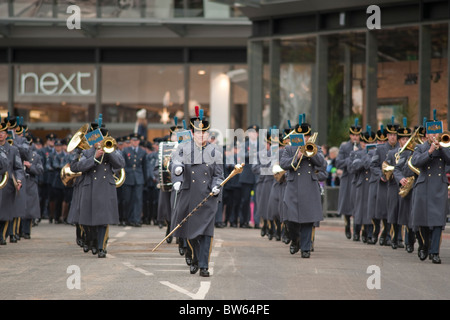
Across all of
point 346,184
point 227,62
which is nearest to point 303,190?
point 346,184

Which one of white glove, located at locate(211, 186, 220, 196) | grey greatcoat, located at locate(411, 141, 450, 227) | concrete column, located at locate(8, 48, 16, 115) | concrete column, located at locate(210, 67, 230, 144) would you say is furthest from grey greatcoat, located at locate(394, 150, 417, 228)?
concrete column, located at locate(8, 48, 16, 115)

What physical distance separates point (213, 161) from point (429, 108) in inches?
539

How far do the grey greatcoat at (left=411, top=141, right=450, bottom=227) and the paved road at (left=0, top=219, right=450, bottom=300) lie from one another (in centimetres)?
69

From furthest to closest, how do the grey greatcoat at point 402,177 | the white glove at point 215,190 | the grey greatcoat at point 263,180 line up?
the grey greatcoat at point 263,180 → the grey greatcoat at point 402,177 → the white glove at point 215,190

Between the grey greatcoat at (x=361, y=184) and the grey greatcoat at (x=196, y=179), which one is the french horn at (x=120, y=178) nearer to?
the grey greatcoat at (x=196, y=179)

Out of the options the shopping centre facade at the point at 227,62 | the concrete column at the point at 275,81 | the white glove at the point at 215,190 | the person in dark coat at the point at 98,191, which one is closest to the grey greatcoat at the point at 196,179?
the white glove at the point at 215,190

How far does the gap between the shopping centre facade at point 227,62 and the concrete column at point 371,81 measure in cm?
3

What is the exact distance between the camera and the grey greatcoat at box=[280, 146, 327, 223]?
14742 mm

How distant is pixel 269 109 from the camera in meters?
28.3

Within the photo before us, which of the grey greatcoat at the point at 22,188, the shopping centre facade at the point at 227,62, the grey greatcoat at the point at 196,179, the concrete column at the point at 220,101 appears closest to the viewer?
the grey greatcoat at the point at 196,179

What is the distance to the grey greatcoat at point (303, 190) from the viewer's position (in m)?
14.7

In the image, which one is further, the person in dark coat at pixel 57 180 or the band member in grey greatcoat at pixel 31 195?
the person in dark coat at pixel 57 180
